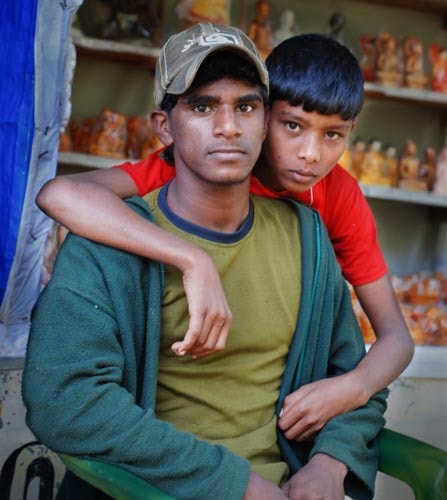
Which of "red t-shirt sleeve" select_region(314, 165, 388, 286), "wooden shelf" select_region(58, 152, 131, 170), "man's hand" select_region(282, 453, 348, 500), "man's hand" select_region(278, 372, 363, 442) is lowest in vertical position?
"man's hand" select_region(282, 453, 348, 500)

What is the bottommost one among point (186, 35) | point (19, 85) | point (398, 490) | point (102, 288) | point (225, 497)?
point (398, 490)

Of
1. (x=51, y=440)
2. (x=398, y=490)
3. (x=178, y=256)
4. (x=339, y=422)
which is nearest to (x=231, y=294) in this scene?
(x=178, y=256)

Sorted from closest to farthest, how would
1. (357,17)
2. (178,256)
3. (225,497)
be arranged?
(225,497) → (178,256) → (357,17)

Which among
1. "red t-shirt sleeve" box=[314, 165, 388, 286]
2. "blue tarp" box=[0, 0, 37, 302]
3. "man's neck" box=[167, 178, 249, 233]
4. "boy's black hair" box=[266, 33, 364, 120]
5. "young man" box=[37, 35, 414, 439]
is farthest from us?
"blue tarp" box=[0, 0, 37, 302]

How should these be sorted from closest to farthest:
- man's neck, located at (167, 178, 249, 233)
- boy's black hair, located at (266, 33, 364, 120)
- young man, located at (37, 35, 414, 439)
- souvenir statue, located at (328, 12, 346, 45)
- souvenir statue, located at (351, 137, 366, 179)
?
young man, located at (37, 35, 414, 439)
man's neck, located at (167, 178, 249, 233)
boy's black hair, located at (266, 33, 364, 120)
souvenir statue, located at (351, 137, 366, 179)
souvenir statue, located at (328, 12, 346, 45)

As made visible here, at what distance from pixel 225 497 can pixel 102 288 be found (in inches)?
14.9

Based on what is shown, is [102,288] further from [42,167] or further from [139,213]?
[42,167]

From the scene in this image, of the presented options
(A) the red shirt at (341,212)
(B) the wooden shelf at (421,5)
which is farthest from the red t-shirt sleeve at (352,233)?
(B) the wooden shelf at (421,5)

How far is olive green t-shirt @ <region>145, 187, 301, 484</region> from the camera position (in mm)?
1527

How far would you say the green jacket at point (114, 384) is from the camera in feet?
4.34

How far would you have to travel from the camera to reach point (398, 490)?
2.52 m

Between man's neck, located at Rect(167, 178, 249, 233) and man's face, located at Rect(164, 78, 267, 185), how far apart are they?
0.13ft

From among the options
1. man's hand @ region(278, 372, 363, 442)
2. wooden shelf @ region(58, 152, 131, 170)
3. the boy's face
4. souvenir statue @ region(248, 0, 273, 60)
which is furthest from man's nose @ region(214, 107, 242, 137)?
souvenir statue @ region(248, 0, 273, 60)

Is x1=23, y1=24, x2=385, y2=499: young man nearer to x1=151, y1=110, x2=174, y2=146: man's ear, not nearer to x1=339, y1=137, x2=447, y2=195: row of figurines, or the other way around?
x1=151, y1=110, x2=174, y2=146: man's ear
